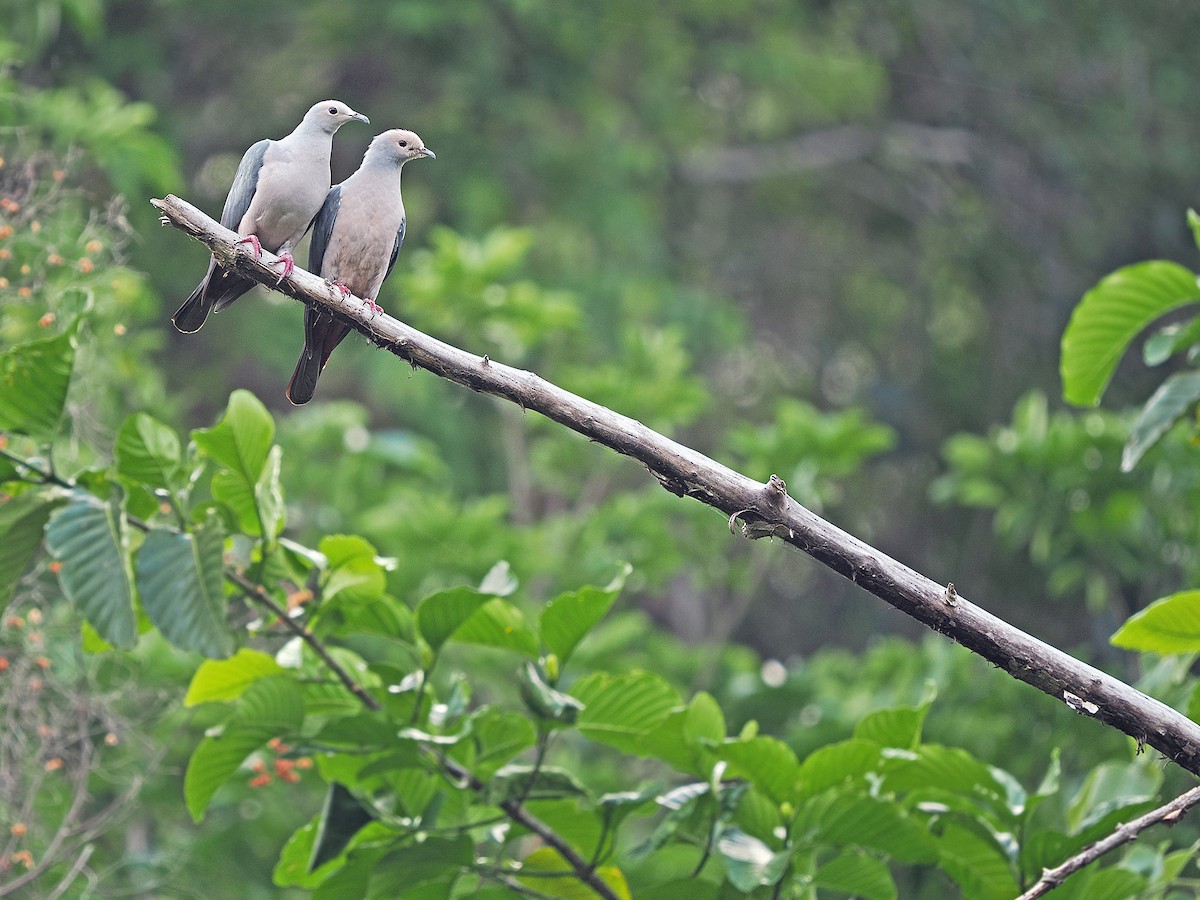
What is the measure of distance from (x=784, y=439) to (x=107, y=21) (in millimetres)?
6453

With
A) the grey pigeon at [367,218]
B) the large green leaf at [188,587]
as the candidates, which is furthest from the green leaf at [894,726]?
the grey pigeon at [367,218]

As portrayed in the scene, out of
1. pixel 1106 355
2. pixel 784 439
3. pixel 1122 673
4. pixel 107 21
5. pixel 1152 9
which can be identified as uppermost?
pixel 1152 9

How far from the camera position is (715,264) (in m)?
13.6

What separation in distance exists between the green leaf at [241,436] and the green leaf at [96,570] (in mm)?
304

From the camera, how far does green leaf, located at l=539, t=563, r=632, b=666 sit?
3172 millimetres

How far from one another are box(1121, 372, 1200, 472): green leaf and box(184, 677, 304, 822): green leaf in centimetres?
239

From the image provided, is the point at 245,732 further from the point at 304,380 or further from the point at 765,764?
the point at 765,764

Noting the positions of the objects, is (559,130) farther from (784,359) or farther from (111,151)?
(111,151)

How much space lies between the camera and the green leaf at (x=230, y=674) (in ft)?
10.8

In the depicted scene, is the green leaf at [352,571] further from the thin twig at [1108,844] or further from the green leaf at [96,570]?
the thin twig at [1108,844]

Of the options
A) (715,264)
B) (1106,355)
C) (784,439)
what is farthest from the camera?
(715,264)

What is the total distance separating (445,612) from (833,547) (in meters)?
1.02

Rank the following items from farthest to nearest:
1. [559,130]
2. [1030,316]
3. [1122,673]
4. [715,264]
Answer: [715,264] < [559,130] < [1030,316] < [1122,673]

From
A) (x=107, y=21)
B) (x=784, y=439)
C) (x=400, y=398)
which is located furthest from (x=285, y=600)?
(x=107, y=21)
